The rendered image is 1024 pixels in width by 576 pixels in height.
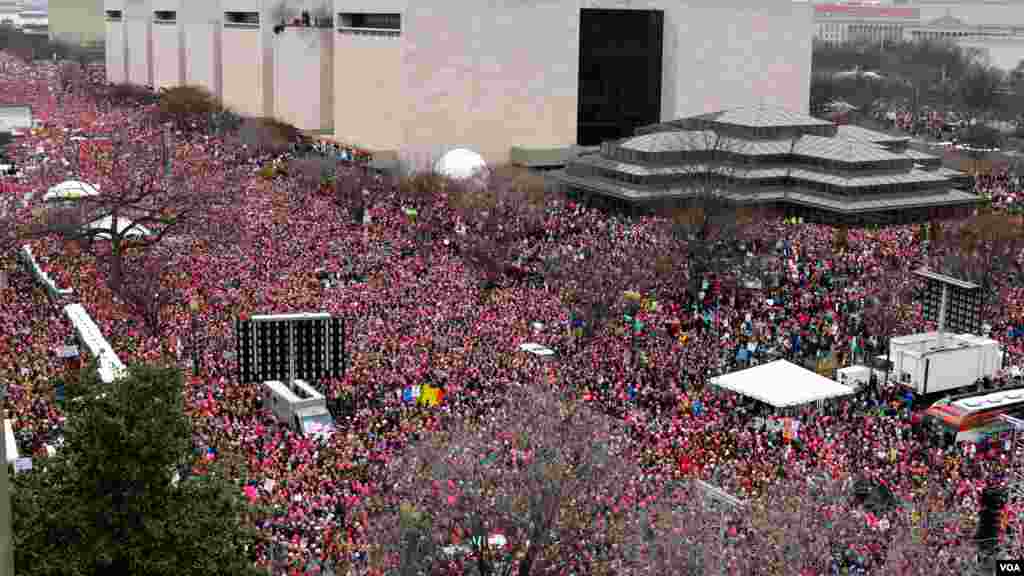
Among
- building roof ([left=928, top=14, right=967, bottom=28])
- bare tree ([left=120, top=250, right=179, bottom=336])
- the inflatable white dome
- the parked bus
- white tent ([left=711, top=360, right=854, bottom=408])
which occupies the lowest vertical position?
the parked bus

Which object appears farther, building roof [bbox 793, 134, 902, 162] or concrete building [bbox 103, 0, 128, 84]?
concrete building [bbox 103, 0, 128, 84]

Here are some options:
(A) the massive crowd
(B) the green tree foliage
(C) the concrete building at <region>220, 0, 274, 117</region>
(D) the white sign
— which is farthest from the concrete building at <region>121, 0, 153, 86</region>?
(B) the green tree foliage

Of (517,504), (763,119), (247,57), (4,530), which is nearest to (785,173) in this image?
(763,119)

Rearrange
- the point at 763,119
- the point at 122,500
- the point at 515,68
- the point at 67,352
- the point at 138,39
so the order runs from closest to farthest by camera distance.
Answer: the point at 122,500
the point at 67,352
the point at 763,119
the point at 515,68
the point at 138,39

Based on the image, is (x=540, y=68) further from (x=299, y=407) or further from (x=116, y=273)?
(x=299, y=407)

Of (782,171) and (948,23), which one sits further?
(948,23)

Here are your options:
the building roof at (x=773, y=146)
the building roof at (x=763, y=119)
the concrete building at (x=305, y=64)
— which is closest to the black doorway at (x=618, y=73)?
the building roof at (x=763, y=119)

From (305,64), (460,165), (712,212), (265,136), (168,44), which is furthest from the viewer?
(168,44)

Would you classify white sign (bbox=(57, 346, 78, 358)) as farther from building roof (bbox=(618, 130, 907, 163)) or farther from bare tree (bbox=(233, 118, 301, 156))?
bare tree (bbox=(233, 118, 301, 156))
